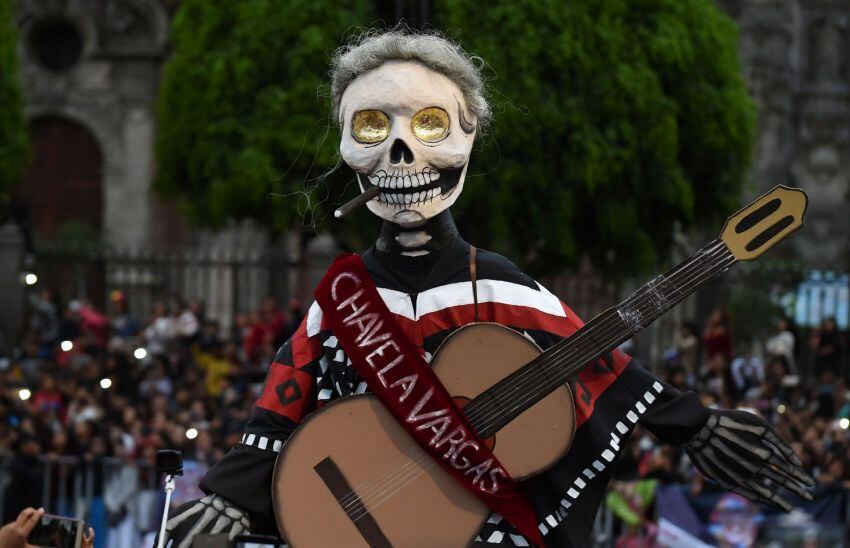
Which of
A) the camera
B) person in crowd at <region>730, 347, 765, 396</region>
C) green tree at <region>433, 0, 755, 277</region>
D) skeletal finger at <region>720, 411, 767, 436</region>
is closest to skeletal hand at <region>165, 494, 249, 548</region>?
the camera

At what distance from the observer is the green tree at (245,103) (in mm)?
16844

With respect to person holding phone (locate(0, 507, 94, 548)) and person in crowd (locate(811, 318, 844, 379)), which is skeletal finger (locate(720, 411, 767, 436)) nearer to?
person holding phone (locate(0, 507, 94, 548))

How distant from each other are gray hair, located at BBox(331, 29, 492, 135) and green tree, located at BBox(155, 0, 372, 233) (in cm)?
1049

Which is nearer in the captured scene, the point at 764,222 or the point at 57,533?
the point at 764,222

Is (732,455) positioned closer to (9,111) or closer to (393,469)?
(393,469)

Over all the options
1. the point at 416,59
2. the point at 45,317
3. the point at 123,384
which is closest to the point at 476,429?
the point at 416,59

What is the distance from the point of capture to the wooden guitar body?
4664 millimetres

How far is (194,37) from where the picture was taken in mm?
18484

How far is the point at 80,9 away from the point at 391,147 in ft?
81.5

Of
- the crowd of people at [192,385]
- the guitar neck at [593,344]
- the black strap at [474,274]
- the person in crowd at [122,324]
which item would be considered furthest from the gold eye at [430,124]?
the person in crowd at [122,324]

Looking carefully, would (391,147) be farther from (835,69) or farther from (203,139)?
(835,69)

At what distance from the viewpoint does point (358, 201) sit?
195 inches

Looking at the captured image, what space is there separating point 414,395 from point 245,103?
43.3 feet

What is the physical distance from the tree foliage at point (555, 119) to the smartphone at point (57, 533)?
1098cm
